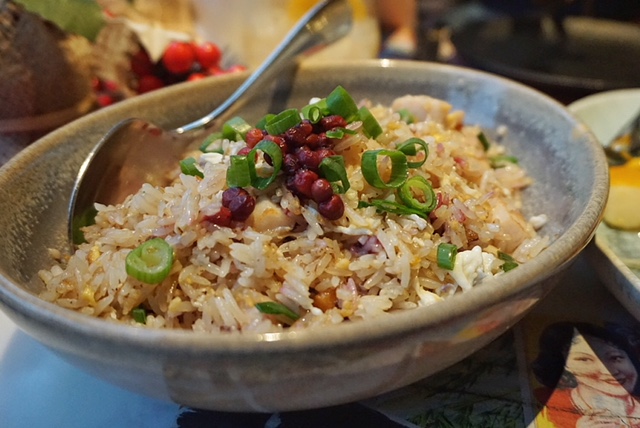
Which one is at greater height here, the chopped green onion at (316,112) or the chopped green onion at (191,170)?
the chopped green onion at (316,112)

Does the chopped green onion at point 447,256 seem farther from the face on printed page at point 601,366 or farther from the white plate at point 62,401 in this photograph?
the white plate at point 62,401

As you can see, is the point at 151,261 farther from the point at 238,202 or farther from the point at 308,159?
the point at 308,159

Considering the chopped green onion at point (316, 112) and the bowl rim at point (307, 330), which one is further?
the chopped green onion at point (316, 112)

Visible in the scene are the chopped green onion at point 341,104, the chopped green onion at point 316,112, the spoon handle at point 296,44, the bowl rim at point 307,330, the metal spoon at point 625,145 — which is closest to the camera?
the bowl rim at point 307,330

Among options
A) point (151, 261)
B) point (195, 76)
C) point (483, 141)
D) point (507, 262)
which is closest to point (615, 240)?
point (483, 141)

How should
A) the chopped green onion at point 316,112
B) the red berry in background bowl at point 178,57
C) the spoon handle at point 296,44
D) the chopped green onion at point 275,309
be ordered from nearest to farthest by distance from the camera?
1. the chopped green onion at point 275,309
2. the chopped green onion at point 316,112
3. the spoon handle at point 296,44
4. the red berry in background bowl at point 178,57

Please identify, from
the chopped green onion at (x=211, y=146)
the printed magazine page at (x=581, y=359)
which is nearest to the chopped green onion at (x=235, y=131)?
the chopped green onion at (x=211, y=146)
